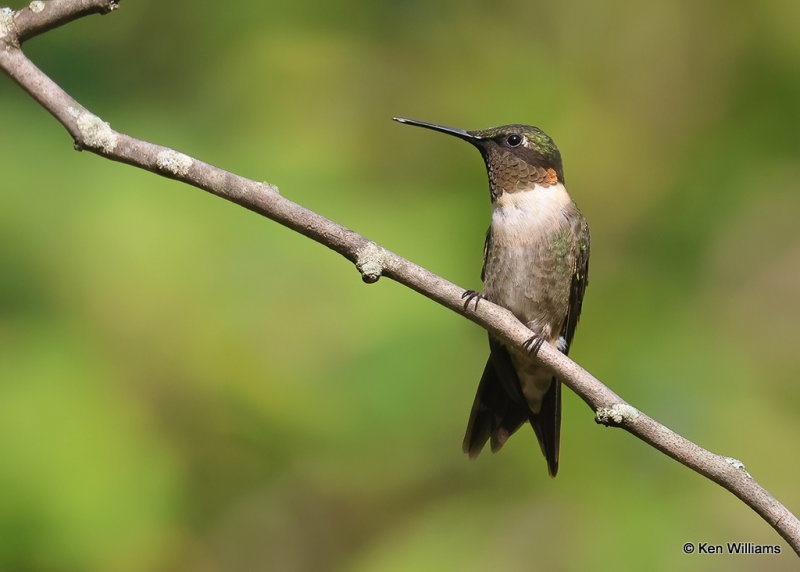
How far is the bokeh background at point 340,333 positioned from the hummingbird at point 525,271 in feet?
1.80

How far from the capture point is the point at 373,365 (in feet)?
12.2

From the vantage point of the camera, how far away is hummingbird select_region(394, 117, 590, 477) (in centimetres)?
320

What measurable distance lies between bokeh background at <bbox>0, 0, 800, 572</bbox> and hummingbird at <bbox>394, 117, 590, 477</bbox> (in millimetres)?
549

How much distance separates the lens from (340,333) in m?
3.78

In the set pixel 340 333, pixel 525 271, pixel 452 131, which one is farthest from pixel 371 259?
pixel 340 333

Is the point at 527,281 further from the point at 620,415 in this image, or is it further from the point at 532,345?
the point at 620,415

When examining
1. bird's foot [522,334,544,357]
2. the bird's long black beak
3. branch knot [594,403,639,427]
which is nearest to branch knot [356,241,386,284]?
bird's foot [522,334,544,357]

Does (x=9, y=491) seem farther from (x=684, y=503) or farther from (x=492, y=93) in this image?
(x=492, y=93)

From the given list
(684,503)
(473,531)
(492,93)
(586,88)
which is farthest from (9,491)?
(586,88)

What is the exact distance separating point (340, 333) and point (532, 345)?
5.17 ft

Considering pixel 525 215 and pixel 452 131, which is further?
pixel 525 215

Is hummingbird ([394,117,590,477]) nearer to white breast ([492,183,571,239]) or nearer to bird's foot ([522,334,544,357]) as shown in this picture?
white breast ([492,183,571,239])

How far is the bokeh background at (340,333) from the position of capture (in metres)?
3.51

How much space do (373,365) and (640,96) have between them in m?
2.37
